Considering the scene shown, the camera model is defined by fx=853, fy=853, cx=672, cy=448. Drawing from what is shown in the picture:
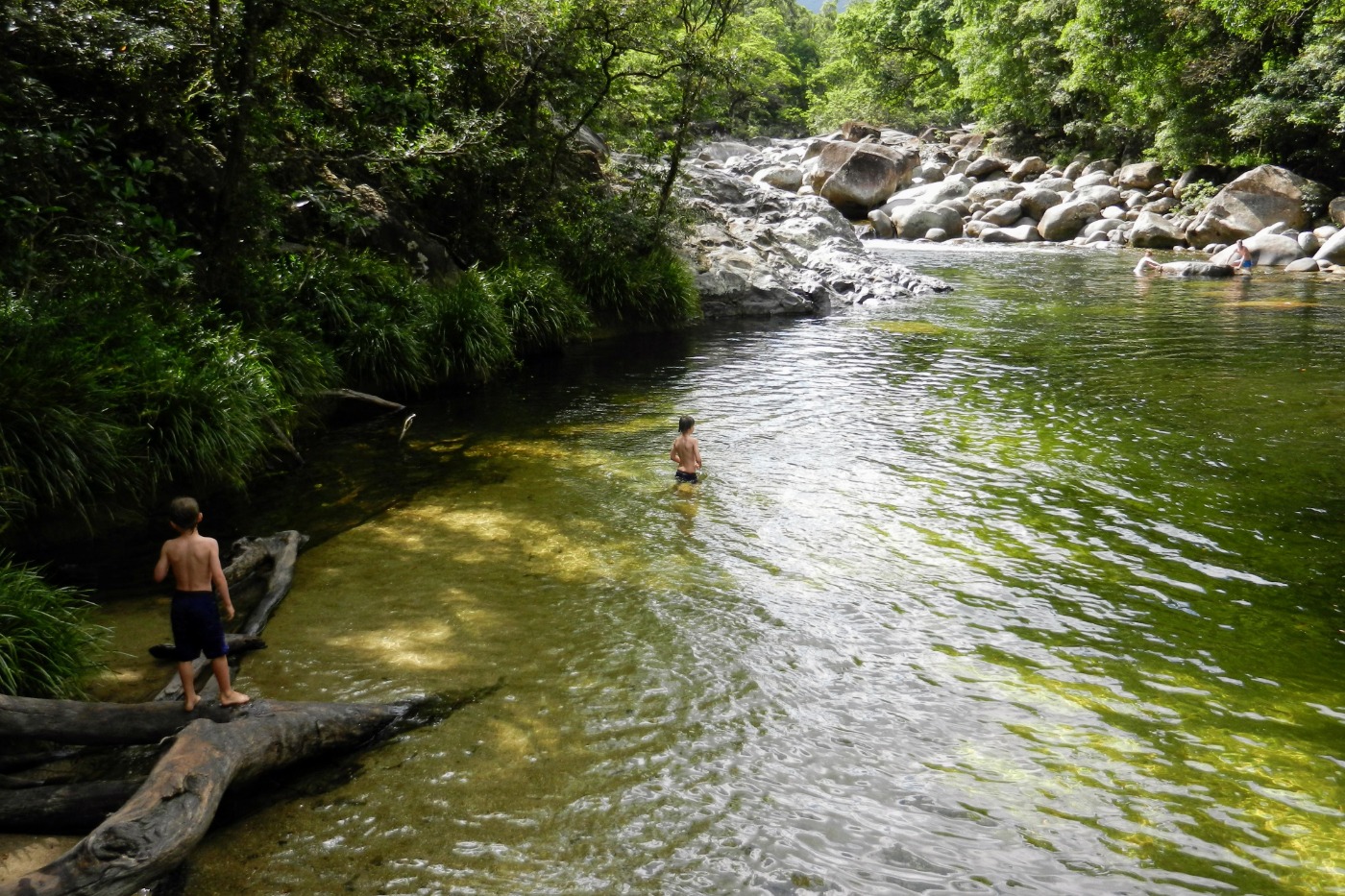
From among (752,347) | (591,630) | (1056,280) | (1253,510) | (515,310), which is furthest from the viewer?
(1056,280)

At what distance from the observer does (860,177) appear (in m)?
42.5

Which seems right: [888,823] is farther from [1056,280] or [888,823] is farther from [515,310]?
[1056,280]

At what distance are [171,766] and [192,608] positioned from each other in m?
1.20

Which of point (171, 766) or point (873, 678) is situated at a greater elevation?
point (171, 766)

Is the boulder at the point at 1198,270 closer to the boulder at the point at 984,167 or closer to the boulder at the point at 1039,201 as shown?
the boulder at the point at 1039,201

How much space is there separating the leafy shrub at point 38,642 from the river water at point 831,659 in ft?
2.39

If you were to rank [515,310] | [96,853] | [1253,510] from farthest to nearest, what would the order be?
[515,310] < [1253,510] < [96,853]

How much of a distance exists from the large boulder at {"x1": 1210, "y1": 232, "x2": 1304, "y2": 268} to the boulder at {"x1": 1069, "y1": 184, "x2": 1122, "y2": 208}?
996 cm

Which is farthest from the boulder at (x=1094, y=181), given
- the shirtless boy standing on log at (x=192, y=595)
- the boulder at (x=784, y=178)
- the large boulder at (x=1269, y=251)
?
the shirtless boy standing on log at (x=192, y=595)

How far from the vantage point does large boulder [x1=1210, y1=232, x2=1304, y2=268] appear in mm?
28328

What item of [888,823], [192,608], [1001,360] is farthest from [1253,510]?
[192,608]

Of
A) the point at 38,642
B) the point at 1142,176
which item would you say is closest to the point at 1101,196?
the point at 1142,176

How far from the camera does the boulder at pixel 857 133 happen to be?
55.2m

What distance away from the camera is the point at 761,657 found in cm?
571
